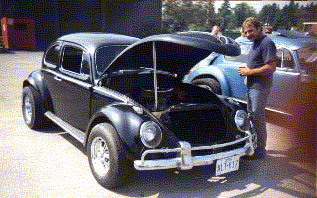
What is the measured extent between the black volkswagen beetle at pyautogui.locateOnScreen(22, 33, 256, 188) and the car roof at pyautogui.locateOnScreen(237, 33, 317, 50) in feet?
6.39

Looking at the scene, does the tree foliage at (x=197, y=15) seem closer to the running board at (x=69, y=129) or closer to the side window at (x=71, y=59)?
the side window at (x=71, y=59)

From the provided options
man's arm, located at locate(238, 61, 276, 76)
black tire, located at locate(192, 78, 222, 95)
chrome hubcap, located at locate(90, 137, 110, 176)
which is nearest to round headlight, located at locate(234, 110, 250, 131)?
man's arm, located at locate(238, 61, 276, 76)

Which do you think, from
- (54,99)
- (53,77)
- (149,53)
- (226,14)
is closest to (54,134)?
(54,99)

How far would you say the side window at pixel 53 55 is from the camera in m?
4.67

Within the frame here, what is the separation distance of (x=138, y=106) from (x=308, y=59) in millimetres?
3402

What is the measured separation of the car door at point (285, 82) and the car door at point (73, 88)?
3.16 m

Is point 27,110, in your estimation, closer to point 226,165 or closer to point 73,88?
point 73,88

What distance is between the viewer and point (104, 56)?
13.1 ft

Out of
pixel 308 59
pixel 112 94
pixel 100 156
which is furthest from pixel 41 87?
pixel 308 59

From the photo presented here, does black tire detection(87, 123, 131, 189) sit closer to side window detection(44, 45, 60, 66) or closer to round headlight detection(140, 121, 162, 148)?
round headlight detection(140, 121, 162, 148)

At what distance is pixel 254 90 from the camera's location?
3.98 meters

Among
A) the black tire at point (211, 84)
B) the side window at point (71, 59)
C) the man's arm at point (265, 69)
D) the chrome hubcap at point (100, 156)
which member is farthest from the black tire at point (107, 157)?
the black tire at point (211, 84)

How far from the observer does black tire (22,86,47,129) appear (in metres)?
4.77

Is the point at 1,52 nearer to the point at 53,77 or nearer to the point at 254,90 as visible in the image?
the point at 53,77
